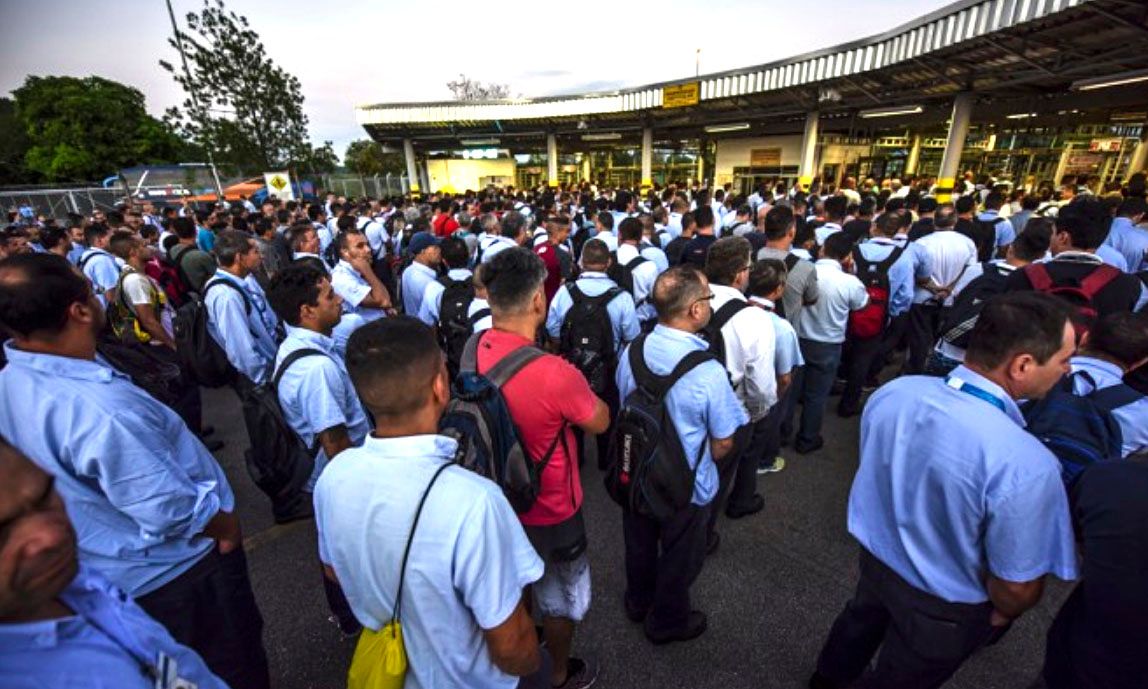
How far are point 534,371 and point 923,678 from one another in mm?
1959

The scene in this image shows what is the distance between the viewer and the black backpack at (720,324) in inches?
111

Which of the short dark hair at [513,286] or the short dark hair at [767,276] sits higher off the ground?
the short dark hair at [513,286]

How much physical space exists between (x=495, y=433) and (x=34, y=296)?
167cm

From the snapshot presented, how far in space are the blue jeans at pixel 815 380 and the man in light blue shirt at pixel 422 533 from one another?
11.6 ft

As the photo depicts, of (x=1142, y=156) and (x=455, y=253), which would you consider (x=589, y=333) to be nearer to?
(x=455, y=253)

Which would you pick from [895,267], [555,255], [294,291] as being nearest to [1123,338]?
[895,267]

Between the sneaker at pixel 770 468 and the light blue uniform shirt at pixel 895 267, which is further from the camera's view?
the light blue uniform shirt at pixel 895 267

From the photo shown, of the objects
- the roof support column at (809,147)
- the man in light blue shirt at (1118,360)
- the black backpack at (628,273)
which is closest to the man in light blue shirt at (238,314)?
the black backpack at (628,273)

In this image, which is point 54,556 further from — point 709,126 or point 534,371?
point 709,126

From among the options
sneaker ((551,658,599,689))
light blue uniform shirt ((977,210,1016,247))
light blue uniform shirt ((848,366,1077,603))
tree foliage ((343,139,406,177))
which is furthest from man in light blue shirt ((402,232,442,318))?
tree foliage ((343,139,406,177))

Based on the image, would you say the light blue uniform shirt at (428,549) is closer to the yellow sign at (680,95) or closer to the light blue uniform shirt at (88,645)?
the light blue uniform shirt at (88,645)

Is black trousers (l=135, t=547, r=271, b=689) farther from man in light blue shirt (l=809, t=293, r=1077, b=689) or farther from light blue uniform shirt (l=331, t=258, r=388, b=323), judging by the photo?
man in light blue shirt (l=809, t=293, r=1077, b=689)

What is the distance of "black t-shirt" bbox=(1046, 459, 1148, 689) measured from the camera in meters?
1.32

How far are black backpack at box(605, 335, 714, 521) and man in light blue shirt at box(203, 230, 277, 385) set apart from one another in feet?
8.89
